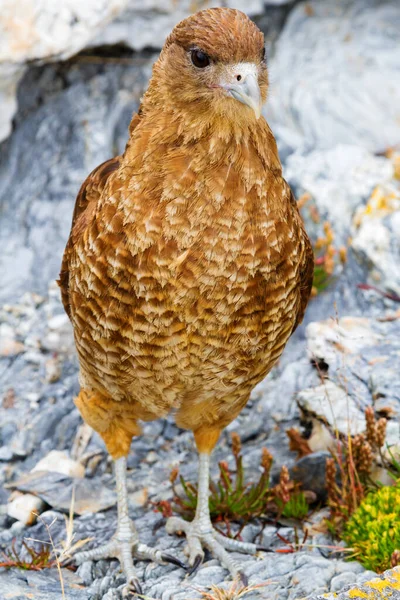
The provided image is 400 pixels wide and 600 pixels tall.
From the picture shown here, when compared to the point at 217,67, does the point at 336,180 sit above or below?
below

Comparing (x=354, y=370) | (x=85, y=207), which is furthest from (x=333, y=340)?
(x=85, y=207)

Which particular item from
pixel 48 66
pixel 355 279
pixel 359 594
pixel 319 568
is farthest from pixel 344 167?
pixel 359 594

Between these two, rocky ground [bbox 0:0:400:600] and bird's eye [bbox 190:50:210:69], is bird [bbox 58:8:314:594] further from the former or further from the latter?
rocky ground [bbox 0:0:400:600]

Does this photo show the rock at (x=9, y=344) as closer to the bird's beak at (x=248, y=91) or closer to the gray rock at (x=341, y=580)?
the gray rock at (x=341, y=580)

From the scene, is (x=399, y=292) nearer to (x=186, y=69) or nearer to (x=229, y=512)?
(x=229, y=512)

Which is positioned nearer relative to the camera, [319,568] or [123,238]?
[123,238]

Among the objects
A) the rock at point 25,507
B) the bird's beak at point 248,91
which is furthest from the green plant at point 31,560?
the bird's beak at point 248,91

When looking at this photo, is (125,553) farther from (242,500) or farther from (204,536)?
(242,500)
